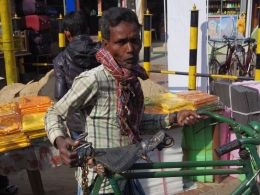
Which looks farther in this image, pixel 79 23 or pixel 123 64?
pixel 79 23

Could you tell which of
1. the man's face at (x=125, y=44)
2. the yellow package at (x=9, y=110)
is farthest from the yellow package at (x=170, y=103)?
the man's face at (x=125, y=44)

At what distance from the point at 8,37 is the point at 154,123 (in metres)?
3.14

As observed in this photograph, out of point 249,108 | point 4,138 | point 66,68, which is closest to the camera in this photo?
point 4,138

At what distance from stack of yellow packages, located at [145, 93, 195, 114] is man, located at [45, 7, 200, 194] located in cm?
144

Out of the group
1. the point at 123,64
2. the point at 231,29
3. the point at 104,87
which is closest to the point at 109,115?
the point at 104,87

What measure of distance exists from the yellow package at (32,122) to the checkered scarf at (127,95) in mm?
1113

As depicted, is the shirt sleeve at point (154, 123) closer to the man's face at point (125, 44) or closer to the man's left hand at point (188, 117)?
the man's left hand at point (188, 117)

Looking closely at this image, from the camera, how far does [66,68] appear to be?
300 cm

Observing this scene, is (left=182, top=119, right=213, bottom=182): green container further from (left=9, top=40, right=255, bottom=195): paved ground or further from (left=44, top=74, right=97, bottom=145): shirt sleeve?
(left=44, top=74, right=97, bottom=145): shirt sleeve

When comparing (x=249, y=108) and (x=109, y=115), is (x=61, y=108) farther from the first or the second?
(x=249, y=108)

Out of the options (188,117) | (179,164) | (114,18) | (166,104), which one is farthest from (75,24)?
(179,164)

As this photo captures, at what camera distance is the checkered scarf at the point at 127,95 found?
1722 millimetres

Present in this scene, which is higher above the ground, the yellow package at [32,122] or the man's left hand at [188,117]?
the man's left hand at [188,117]

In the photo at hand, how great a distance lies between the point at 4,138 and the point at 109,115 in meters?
1.22
